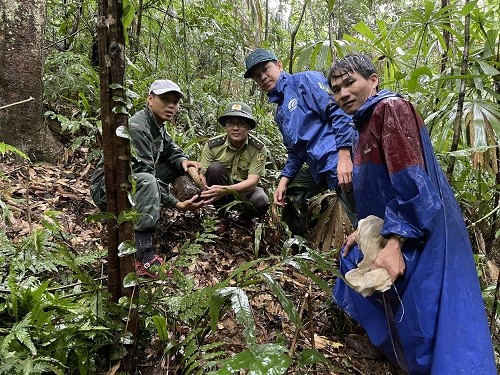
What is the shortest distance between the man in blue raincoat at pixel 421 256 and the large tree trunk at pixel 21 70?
312 centimetres

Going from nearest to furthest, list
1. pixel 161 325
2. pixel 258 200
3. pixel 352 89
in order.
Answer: pixel 161 325, pixel 352 89, pixel 258 200

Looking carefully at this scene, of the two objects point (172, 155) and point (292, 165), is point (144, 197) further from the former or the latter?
point (292, 165)

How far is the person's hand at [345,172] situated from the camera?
9.17 ft

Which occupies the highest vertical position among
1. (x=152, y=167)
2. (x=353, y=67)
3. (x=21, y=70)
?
(x=21, y=70)

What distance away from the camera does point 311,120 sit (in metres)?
3.30

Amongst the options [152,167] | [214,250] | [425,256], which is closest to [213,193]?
→ [214,250]

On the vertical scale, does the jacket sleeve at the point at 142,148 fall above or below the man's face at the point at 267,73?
below

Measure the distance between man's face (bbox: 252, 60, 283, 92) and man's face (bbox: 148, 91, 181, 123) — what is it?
28.3 inches

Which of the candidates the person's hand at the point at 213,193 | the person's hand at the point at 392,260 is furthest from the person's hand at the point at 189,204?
the person's hand at the point at 392,260

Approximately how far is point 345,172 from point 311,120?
690mm

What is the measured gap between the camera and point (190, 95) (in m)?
5.20

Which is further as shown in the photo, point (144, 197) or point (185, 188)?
point (185, 188)

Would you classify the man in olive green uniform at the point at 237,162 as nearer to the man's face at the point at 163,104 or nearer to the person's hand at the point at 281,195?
the person's hand at the point at 281,195

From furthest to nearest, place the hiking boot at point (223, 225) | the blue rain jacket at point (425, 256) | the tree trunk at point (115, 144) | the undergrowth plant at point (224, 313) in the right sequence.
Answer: the hiking boot at point (223, 225) < the blue rain jacket at point (425, 256) < the tree trunk at point (115, 144) < the undergrowth plant at point (224, 313)
